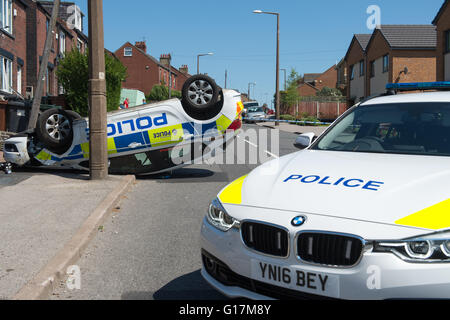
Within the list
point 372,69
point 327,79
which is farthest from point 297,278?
point 327,79

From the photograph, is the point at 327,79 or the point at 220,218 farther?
the point at 327,79

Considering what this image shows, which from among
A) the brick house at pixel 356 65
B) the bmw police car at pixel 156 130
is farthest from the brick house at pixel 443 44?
the bmw police car at pixel 156 130

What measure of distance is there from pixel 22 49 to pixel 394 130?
24860 mm

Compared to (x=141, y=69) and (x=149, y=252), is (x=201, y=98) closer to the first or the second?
(x=149, y=252)

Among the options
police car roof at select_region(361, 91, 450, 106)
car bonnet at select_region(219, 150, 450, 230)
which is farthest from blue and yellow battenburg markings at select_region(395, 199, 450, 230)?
police car roof at select_region(361, 91, 450, 106)

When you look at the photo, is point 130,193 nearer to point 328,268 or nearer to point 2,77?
point 328,268

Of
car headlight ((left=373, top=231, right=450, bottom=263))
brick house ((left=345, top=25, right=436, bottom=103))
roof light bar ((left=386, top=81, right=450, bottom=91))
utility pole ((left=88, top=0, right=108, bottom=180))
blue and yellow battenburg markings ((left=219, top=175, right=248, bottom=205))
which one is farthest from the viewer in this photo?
brick house ((left=345, top=25, right=436, bottom=103))

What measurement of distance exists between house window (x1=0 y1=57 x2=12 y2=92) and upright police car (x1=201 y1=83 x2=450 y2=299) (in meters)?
21.7

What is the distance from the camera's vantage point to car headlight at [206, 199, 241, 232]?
3.23 meters

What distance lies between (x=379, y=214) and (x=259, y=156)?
40.9 ft

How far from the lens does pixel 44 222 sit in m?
6.15

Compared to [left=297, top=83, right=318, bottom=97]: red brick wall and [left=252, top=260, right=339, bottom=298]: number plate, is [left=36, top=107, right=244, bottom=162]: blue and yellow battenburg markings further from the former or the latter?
[left=297, top=83, right=318, bottom=97]: red brick wall

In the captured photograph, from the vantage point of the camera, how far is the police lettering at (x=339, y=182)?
3129 millimetres
